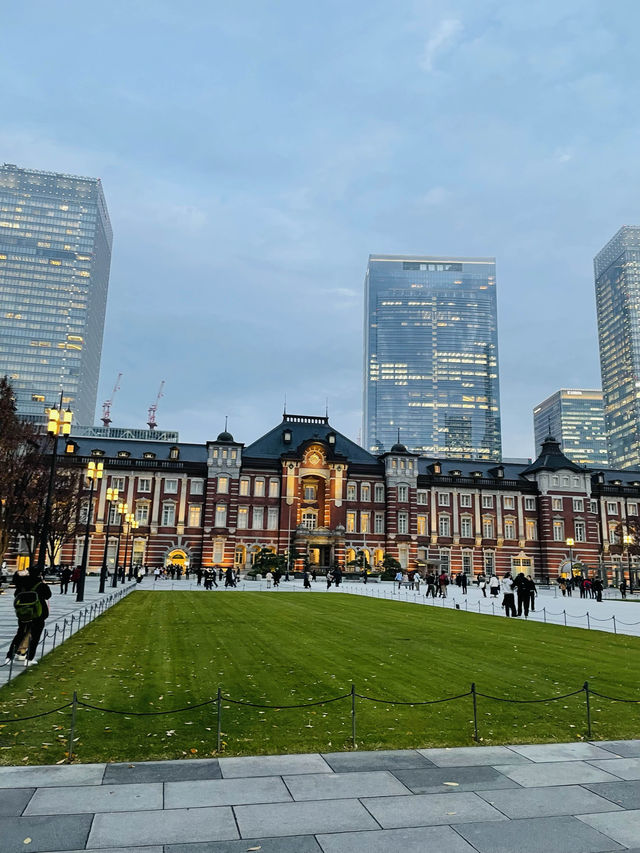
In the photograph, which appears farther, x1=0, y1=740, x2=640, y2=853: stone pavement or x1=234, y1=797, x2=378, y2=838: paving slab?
x1=234, y1=797, x2=378, y2=838: paving slab

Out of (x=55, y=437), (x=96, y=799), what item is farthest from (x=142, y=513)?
(x=96, y=799)

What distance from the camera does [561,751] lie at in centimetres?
989

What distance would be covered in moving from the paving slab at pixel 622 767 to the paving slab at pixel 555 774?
0.13 meters

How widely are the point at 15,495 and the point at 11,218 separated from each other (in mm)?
179643

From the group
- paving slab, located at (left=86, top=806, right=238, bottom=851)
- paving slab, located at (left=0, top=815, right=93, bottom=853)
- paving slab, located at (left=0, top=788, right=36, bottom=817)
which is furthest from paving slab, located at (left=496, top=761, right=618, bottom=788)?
paving slab, located at (left=0, top=788, right=36, bottom=817)

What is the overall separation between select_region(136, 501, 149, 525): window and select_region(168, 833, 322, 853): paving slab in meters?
75.7

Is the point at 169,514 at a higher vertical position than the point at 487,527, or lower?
higher

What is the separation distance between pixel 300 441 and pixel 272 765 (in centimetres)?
7786

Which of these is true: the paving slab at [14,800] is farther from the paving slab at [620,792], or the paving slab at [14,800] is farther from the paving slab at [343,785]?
the paving slab at [620,792]

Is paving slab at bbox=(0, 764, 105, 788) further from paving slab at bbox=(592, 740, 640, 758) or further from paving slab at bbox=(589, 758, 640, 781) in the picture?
paving slab at bbox=(592, 740, 640, 758)

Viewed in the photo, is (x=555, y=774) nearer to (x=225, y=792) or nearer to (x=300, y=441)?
(x=225, y=792)

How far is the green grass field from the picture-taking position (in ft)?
33.2

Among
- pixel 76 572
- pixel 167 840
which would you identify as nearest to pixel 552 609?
pixel 76 572

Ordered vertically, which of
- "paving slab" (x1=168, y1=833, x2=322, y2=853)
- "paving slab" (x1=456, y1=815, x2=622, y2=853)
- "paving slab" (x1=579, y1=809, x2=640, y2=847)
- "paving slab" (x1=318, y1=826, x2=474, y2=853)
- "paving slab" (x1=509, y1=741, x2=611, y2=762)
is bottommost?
"paving slab" (x1=168, y1=833, x2=322, y2=853)
